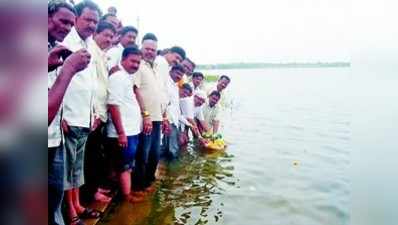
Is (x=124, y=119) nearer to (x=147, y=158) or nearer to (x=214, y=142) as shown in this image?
(x=147, y=158)

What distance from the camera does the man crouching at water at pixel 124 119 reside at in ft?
9.23

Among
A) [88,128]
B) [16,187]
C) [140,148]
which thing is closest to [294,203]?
[140,148]

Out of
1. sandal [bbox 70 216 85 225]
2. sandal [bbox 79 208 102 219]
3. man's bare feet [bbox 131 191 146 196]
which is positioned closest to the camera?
sandal [bbox 70 216 85 225]

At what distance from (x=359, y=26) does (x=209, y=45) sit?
0.94m

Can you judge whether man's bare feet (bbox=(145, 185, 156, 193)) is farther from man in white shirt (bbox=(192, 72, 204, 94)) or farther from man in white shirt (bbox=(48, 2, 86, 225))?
man in white shirt (bbox=(48, 2, 86, 225))

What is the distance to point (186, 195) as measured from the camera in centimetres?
328

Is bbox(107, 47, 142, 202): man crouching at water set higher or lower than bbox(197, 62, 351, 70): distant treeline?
lower

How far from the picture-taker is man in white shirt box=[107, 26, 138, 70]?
2.88 metres

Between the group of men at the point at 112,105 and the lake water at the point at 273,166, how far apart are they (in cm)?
17

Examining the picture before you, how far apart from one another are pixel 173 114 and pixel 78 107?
1.30 metres

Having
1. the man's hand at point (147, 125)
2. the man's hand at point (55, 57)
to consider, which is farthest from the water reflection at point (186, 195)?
the man's hand at point (55, 57)

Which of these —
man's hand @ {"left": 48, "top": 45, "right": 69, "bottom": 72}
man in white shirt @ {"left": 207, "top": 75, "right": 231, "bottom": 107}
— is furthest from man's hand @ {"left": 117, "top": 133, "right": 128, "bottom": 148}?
man's hand @ {"left": 48, "top": 45, "right": 69, "bottom": 72}

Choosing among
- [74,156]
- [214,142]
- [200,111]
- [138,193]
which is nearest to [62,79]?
[74,156]

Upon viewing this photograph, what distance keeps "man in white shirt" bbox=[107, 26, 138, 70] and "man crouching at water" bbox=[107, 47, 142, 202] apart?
4 centimetres
